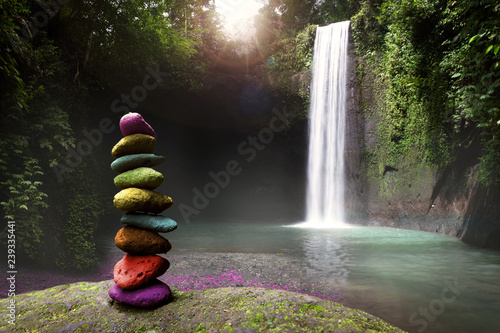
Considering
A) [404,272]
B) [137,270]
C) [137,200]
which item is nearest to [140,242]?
[137,270]

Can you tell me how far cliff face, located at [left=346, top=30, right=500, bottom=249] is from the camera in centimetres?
960

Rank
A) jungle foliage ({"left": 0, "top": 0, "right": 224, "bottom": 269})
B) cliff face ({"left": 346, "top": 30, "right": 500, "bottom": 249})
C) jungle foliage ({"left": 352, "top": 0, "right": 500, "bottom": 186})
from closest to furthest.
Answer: jungle foliage ({"left": 0, "top": 0, "right": 224, "bottom": 269}) → jungle foliage ({"left": 352, "top": 0, "right": 500, "bottom": 186}) → cliff face ({"left": 346, "top": 30, "right": 500, "bottom": 249})

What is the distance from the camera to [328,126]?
56.6 feet

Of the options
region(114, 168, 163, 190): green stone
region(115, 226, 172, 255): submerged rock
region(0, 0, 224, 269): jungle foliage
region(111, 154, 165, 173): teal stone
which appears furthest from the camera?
region(0, 0, 224, 269): jungle foliage

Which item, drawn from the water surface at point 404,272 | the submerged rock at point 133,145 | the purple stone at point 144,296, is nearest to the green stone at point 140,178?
the submerged rock at point 133,145

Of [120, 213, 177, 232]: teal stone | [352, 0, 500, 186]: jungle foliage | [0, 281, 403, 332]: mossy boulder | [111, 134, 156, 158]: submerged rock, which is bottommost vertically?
[0, 281, 403, 332]: mossy boulder

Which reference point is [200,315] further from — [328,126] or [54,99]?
[328,126]

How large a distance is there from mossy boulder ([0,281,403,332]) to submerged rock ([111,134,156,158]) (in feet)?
5.83

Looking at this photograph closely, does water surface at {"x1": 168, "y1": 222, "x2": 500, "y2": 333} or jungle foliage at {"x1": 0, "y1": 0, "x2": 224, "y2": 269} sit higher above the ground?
jungle foliage at {"x1": 0, "y1": 0, "x2": 224, "y2": 269}

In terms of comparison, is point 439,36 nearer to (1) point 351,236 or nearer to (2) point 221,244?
(1) point 351,236

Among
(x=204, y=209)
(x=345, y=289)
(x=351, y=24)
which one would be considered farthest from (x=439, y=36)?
(x=204, y=209)

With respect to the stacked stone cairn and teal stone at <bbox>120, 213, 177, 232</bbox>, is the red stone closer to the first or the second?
the stacked stone cairn

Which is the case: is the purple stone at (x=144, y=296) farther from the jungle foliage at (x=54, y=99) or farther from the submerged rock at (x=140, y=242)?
the jungle foliage at (x=54, y=99)

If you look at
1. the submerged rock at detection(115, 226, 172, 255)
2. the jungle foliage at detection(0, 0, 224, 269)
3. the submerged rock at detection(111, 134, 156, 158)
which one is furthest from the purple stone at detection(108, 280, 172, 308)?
the jungle foliage at detection(0, 0, 224, 269)
